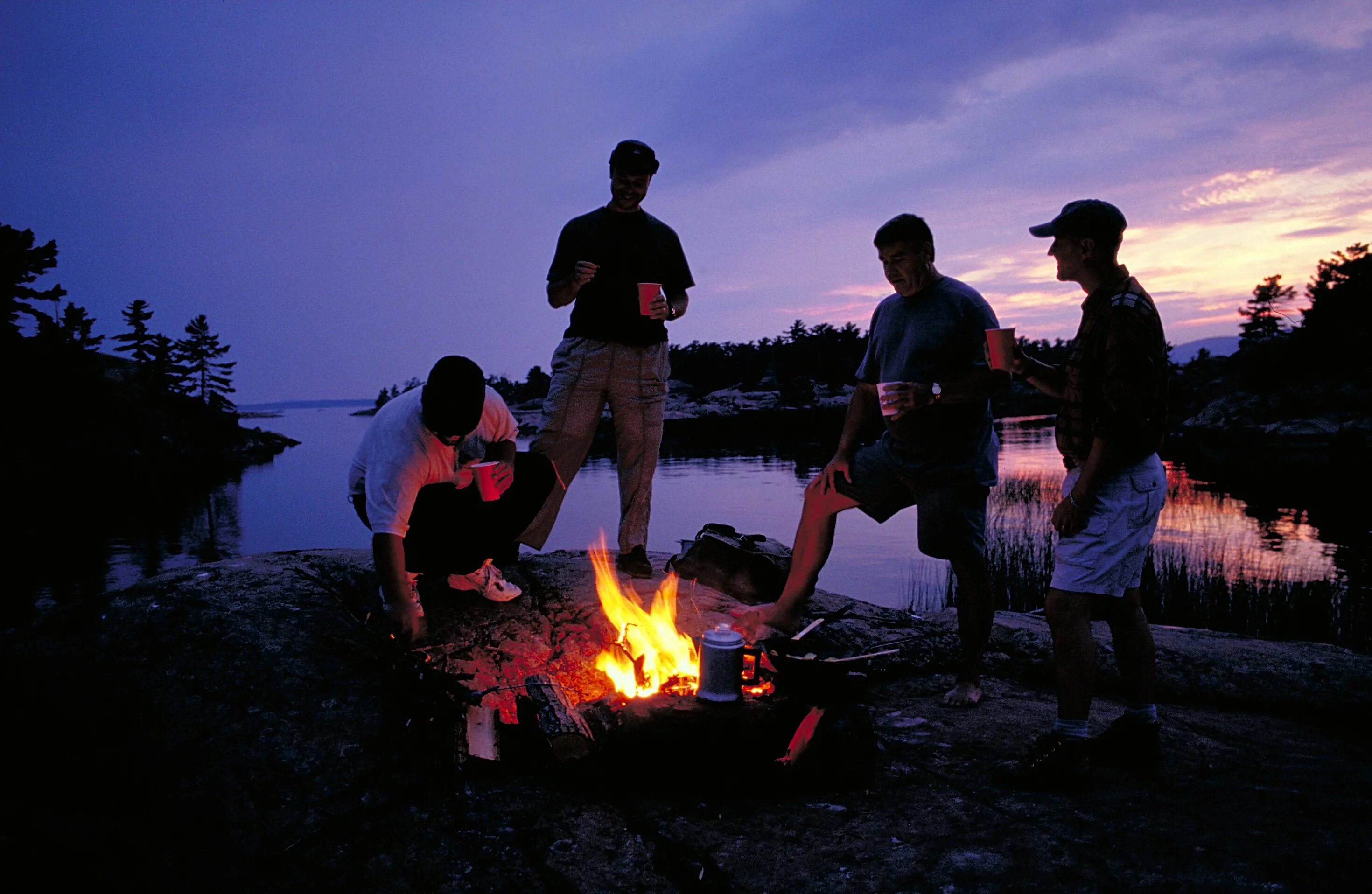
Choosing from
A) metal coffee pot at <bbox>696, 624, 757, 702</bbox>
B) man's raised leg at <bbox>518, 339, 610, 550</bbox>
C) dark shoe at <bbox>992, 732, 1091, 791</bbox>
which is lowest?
dark shoe at <bbox>992, 732, 1091, 791</bbox>

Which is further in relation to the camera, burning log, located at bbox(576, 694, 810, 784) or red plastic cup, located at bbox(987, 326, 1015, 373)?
red plastic cup, located at bbox(987, 326, 1015, 373)

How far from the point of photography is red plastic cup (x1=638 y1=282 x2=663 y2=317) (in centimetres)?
466

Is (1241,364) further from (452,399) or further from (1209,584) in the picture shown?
(452,399)

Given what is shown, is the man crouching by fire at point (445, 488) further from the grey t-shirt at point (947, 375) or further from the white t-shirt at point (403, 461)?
the grey t-shirt at point (947, 375)

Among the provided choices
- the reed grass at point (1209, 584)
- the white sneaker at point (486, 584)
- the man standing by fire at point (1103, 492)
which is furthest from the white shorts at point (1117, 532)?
the reed grass at point (1209, 584)

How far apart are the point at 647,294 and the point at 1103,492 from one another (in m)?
2.79

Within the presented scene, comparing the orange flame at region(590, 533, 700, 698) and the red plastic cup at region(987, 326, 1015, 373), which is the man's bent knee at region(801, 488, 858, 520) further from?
the red plastic cup at region(987, 326, 1015, 373)

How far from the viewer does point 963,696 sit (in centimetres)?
388

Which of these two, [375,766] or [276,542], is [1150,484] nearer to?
[375,766]

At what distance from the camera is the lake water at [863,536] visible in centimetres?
842

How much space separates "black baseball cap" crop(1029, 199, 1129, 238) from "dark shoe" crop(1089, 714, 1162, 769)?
1.97 meters

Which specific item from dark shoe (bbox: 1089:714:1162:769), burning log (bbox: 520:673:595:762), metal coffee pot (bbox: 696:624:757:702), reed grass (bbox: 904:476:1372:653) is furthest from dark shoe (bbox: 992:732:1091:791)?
reed grass (bbox: 904:476:1372:653)

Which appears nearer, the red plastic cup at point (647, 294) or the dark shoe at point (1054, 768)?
the dark shoe at point (1054, 768)

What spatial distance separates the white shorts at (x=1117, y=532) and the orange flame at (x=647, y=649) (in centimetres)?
163
